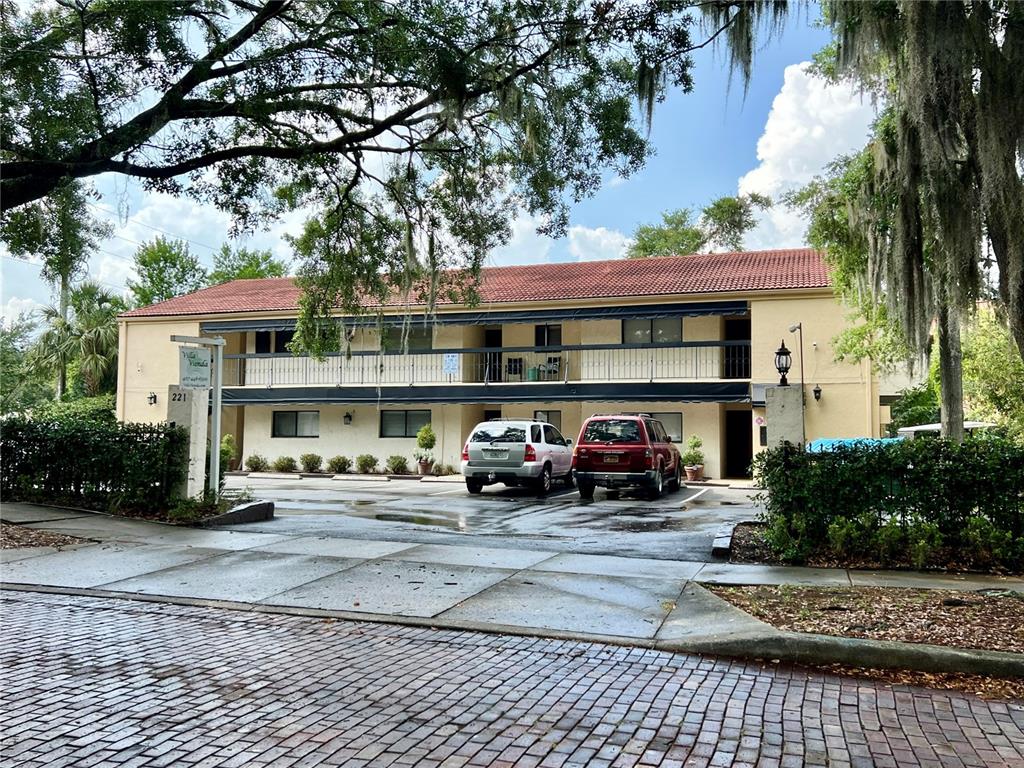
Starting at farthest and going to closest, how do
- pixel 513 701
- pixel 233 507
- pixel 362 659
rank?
pixel 233 507
pixel 362 659
pixel 513 701

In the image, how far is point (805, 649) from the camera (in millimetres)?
5438

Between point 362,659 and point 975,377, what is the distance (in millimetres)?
19003

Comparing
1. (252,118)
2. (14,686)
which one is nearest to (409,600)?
(14,686)

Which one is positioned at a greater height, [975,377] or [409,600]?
[975,377]

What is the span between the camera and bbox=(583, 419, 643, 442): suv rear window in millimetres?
17516

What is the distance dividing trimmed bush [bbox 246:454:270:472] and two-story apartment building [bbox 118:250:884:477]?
2.04ft

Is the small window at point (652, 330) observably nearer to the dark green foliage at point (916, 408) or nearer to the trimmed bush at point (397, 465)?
the dark green foliage at point (916, 408)

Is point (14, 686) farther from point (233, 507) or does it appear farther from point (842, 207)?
point (842, 207)

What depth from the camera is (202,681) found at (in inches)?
188

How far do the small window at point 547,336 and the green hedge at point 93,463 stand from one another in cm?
1786

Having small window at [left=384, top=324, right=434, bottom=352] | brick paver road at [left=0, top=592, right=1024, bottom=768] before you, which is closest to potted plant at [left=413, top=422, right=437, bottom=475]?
small window at [left=384, top=324, right=434, bottom=352]

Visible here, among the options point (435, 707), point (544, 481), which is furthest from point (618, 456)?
point (435, 707)

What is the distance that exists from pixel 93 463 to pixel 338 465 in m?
16.1

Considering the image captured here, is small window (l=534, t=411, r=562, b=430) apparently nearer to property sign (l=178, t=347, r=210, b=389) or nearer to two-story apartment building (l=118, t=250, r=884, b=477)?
two-story apartment building (l=118, t=250, r=884, b=477)
